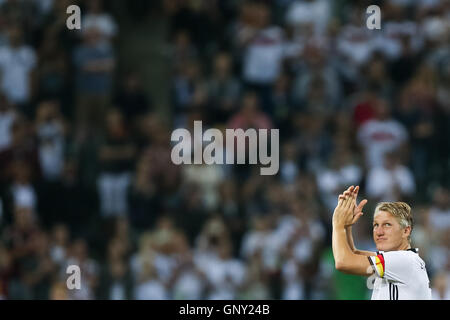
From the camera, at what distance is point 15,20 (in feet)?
54.2

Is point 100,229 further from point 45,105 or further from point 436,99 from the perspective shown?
point 436,99

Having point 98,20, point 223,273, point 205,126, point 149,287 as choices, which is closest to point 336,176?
point 205,126

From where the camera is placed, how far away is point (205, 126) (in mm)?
15375

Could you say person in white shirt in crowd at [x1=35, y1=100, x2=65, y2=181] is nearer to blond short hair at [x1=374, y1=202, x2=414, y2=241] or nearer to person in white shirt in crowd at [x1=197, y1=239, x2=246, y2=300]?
person in white shirt in crowd at [x1=197, y1=239, x2=246, y2=300]

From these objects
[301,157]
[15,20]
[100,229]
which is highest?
[15,20]

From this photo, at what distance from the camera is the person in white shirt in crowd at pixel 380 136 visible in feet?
50.1

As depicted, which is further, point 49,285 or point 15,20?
point 15,20

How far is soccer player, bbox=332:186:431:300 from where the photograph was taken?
578 cm

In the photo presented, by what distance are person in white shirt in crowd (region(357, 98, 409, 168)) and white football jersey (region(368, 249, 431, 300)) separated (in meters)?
9.26

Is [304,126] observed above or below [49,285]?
above

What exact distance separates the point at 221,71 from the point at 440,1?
133 inches
